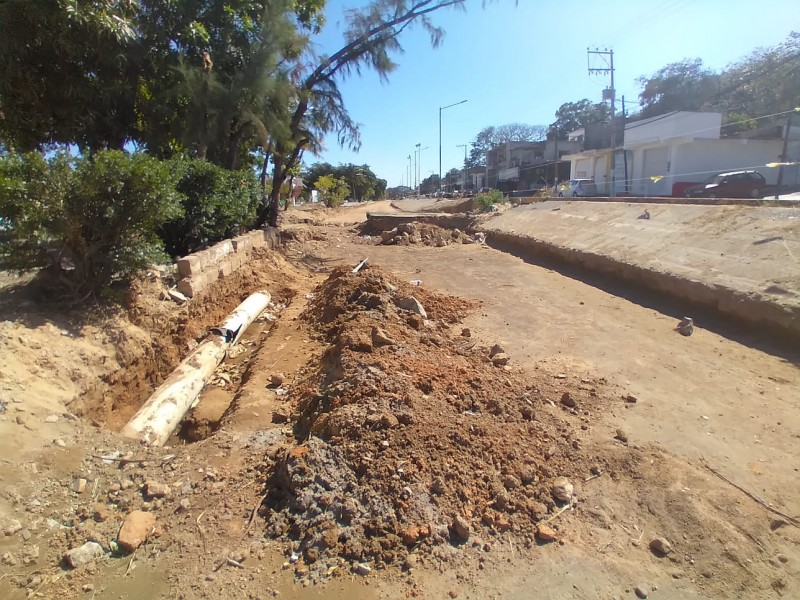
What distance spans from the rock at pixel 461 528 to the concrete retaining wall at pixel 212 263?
516cm

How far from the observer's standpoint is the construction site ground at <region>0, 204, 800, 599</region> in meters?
2.47

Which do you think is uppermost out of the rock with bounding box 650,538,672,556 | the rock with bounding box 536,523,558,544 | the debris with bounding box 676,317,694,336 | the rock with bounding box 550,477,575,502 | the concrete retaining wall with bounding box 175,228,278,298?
the concrete retaining wall with bounding box 175,228,278,298

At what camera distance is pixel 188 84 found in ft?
32.1

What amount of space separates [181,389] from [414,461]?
2847 mm

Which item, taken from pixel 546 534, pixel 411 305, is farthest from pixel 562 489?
pixel 411 305

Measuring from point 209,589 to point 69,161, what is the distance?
4139mm

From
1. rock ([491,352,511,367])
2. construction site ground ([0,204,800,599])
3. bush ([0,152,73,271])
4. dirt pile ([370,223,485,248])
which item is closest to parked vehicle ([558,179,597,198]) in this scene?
dirt pile ([370,223,485,248])

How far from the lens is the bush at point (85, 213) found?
14.2 ft

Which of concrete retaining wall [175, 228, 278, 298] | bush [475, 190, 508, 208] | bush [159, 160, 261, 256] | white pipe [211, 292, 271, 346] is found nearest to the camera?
white pipe [211, 292, 271, 346]

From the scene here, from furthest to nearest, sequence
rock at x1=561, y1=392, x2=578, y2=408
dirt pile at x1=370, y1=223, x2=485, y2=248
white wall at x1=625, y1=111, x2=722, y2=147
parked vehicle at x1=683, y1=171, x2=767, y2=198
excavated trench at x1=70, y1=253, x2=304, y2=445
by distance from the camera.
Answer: white wall at x1=625, y1=111, x2=722, y2=147 → parked vehicle at x1=683, y1=171, x2=767, y2=198 → dirt pile at x1=370, y1=223, x2=485, y2=248 → excavated trench at x1=70, y1=253, x2=304, y2=445 → rock at x1=561, y1=392, x2=578, y2=408

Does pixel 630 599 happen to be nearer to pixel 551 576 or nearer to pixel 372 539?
pixel 551 576

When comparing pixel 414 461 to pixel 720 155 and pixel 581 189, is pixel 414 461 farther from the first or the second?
pixel 720 155

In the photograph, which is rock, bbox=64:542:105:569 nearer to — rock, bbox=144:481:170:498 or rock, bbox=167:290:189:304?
rock, bbox=144:481:170:498

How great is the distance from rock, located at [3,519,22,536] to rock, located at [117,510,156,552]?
477mm
